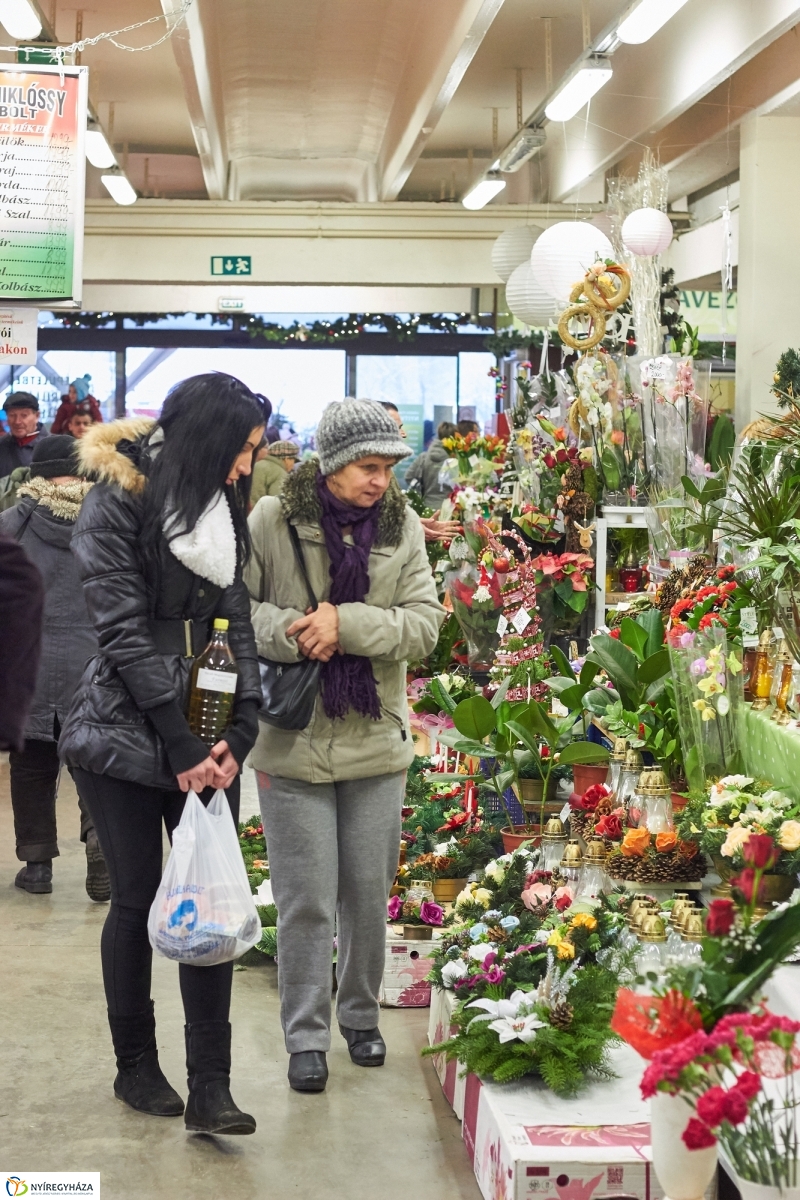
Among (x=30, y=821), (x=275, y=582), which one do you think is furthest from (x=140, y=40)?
(x=275, y=582)

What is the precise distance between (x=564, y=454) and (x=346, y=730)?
255cm

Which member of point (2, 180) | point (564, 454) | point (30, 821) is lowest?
point (30, 821)

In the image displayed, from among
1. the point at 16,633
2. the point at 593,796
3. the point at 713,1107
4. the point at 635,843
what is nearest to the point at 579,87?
the point at 593,796

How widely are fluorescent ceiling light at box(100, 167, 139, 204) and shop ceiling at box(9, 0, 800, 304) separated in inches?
15.5

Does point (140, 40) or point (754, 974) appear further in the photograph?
point (140, 40)

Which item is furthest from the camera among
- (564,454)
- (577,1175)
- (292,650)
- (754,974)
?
(564,454)

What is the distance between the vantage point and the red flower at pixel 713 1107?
1514 mm

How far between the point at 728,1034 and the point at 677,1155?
244 mm

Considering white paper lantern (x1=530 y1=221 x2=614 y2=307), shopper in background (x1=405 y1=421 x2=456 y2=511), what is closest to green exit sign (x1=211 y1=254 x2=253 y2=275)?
shopper in background (x1=405 y1=421 x2=456 y2=511)

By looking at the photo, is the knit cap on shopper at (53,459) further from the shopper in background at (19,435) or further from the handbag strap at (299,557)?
the shopper in background at (19,435)

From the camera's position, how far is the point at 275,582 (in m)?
3.06

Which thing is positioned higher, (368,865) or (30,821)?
(368,865)

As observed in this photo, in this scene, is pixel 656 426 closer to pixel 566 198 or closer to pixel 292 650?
pixel 292 650

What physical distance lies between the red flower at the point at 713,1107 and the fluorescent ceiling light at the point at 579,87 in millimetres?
5604
